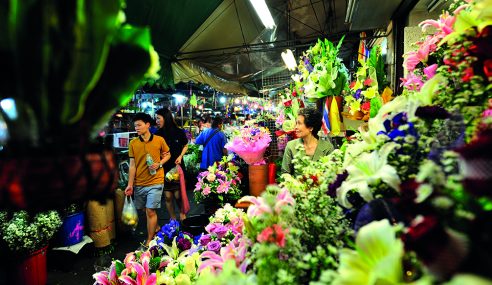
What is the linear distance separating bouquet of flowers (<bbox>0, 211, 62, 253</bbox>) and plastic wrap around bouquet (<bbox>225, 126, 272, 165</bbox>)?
6.83 feet

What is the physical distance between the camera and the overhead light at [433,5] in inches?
119

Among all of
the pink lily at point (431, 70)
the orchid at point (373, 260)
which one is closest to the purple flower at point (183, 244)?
the orchid at point (373, 260)

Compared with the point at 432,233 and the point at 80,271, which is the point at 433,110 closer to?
the point at 432,233

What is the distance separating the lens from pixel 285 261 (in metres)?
0.85

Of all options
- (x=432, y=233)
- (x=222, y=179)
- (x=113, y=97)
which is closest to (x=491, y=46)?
(x=432, y=233)

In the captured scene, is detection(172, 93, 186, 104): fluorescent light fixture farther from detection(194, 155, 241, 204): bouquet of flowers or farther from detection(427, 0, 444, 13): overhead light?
detection(427, 0, 444, 13): overhead light

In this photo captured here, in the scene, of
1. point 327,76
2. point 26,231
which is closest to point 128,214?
point 26,231

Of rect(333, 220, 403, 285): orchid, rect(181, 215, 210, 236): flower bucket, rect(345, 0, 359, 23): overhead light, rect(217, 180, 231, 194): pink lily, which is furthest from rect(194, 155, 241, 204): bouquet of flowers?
rect(333, 220, 403, 285): orchid

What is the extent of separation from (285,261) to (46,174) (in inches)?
24.2

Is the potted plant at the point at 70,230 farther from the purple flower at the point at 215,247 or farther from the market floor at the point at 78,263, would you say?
the purple flower at the point at 215,247

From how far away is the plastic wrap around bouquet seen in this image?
307 centimetres

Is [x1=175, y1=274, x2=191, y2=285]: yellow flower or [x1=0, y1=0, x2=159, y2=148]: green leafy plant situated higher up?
[x1=0, y1=0, x2=159, y2=148]: green leafy plant

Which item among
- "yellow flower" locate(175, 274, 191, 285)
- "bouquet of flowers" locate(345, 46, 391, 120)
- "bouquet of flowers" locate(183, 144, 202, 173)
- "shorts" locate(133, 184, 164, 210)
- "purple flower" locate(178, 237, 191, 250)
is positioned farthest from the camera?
"bouquet of flowers" locate(183, 144, 202, 173)

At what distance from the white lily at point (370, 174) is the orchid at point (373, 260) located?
0.61ft
